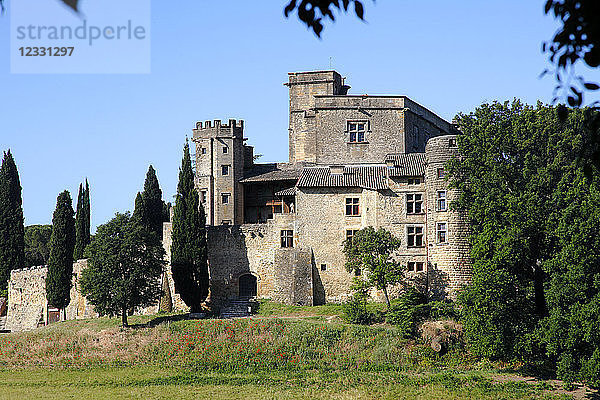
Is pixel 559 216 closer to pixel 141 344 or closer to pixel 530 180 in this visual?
pixel 530 180

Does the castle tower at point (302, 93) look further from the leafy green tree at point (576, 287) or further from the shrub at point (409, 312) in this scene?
the leafy green tree at point (576, 287)

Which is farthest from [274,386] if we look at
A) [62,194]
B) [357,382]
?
[62,194]

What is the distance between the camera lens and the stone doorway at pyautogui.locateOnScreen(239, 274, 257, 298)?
48.6 meters

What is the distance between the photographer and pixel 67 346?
135 feet

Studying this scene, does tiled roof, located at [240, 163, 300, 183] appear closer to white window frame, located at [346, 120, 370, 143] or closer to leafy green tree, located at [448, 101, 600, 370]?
white window frame, located at [346, 120, 370, 143]

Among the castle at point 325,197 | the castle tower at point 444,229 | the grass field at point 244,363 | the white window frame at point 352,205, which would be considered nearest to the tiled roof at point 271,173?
the castle at point 325,197

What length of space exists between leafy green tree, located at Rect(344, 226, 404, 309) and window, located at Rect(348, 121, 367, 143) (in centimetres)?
1016

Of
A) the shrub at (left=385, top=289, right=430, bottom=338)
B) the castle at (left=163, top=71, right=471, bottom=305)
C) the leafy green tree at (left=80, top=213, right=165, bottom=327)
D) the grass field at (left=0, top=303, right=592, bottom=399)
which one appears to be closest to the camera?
the grass field at (left=0, top=303, right=592, bottom=399)

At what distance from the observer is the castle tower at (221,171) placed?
51.9 metres

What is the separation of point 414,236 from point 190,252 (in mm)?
12471

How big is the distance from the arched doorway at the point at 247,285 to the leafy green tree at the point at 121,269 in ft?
20.3

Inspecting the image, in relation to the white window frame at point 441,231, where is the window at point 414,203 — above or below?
above

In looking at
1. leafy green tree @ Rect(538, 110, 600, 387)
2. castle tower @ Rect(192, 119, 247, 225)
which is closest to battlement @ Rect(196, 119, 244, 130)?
castle tower @ Rect(192, 119, 247, 225)

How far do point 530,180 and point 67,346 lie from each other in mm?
23749
